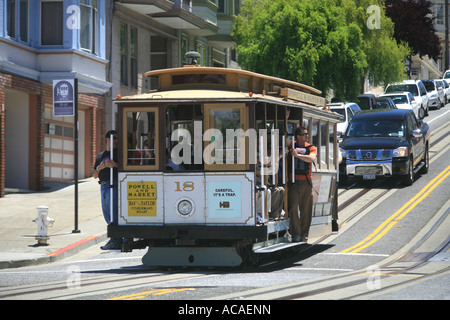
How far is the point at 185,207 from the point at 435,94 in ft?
136

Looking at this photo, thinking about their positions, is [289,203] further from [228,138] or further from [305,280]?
[305,280]

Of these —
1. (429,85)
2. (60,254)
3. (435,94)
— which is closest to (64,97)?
(60,254)

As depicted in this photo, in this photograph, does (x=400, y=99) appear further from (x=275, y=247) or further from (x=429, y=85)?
(x=275, y=247)

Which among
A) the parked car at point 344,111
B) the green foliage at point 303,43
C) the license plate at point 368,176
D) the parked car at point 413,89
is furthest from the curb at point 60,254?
the parked car at point 413,89

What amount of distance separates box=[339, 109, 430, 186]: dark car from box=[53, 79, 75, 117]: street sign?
8093mm

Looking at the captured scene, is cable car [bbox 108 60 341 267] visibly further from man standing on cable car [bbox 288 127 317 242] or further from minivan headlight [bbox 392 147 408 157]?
minivan headlight [bbox 392 147 408 157]

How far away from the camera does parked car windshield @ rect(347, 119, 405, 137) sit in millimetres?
23750

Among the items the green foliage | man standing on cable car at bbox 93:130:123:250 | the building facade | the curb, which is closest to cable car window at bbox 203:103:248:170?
man standing on cable car at bbox 93:130:123:250

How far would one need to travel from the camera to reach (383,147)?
74.2 feet

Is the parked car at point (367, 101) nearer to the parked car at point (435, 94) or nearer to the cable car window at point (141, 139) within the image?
the parked car at point (435, 94)

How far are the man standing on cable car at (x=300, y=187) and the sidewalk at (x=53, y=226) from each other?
14.7 ft

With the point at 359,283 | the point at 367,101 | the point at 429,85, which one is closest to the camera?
the point at 359,283
